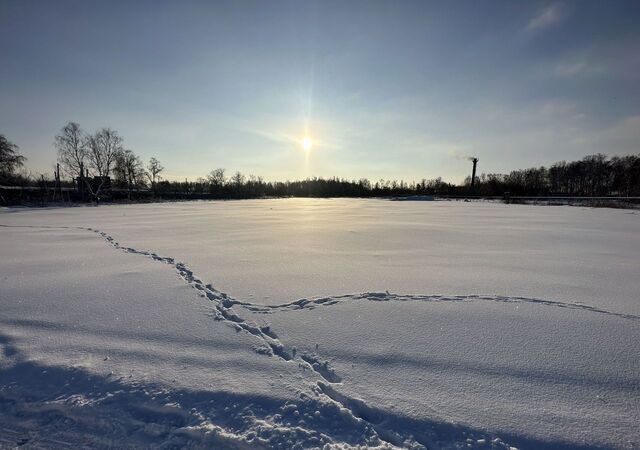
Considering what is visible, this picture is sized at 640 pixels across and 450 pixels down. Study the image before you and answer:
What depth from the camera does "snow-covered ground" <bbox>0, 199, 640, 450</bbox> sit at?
1749 mm

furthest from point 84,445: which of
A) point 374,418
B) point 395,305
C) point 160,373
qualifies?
point 395,305

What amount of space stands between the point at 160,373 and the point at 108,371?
1.39ft

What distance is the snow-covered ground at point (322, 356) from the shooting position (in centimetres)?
175

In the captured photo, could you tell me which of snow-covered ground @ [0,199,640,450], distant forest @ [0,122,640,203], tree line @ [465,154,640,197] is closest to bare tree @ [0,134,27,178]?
distant forest @ [0,122,640,203]

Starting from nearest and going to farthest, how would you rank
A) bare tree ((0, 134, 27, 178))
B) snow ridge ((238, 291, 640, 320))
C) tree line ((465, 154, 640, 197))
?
snow ridge ((238, 291, 640, 320))
bare tree ((0, 134, 27, 178))
tree line ((465, 154, 640, 197))

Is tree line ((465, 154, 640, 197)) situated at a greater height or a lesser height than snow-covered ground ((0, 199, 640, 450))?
greater

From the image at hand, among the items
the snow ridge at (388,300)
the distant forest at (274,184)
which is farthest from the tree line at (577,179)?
the snow ridge at (388,300)

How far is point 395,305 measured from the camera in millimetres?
3461

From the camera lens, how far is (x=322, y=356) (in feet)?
8.08

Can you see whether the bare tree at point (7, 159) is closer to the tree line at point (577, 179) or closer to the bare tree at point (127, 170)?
the bare tree at point (127, 170)

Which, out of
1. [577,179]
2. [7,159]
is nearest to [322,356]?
[7,159]

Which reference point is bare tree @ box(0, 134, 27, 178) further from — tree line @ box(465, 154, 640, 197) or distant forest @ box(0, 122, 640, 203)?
tree line @ box(465, 154, 640, 197)

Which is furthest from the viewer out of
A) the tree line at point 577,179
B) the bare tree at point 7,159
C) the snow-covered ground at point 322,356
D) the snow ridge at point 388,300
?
the tree line at point 577,179

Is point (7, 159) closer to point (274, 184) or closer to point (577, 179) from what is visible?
point (274, 184)
